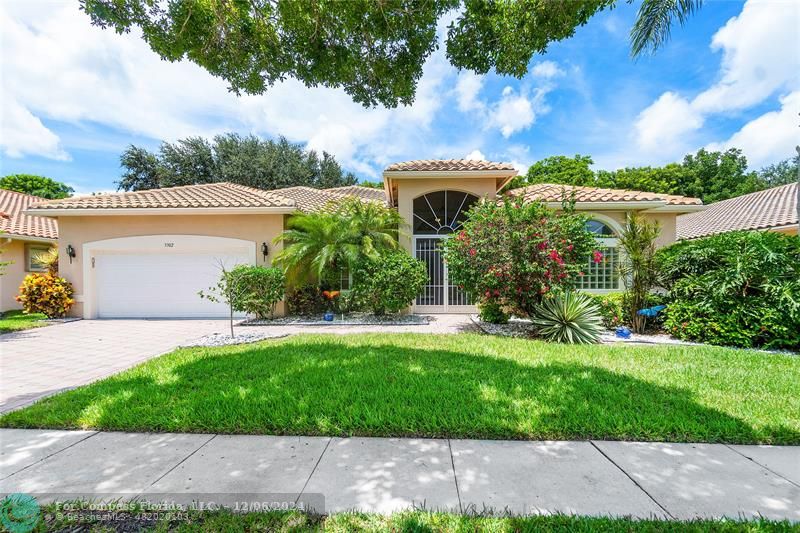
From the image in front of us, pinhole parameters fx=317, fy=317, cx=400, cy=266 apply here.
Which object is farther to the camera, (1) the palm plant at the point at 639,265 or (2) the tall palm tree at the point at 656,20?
(1) the palm plant at the point at 639,265

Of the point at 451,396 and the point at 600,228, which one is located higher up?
the point at 600,228

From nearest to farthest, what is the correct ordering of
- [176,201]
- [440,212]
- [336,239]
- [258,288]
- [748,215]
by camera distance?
1. [258,288]
2. [336,239]
3. [176,201]
4. [440,212]
5. [748,215]

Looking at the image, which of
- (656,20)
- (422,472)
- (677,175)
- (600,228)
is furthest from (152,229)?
(677,175)

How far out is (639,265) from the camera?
879cm

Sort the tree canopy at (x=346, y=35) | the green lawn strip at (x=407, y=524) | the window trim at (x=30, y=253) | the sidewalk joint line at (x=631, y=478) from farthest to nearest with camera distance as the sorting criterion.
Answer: the window trim at (x=30, y=253) < the tree canopy at (x=346, y=35) < the sidewalk joint line at (x=631, y=478) < the green lawn strip at (x=407, y=524)

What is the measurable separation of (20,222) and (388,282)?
1741 centimetres

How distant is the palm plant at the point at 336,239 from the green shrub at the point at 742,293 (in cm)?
840

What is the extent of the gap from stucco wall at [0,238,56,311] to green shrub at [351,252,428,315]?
47.8ft

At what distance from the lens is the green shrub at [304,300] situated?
38.4 feet

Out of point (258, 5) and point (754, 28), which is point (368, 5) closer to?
point (258, 5)

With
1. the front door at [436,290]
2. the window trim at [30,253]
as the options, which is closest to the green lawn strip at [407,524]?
the front door at [436,290]

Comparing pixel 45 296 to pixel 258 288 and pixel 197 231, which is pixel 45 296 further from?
pixel 258 288

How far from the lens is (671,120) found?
41.2 feet

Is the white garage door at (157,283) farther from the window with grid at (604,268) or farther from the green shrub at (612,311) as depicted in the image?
the window with grid at (604,268)
